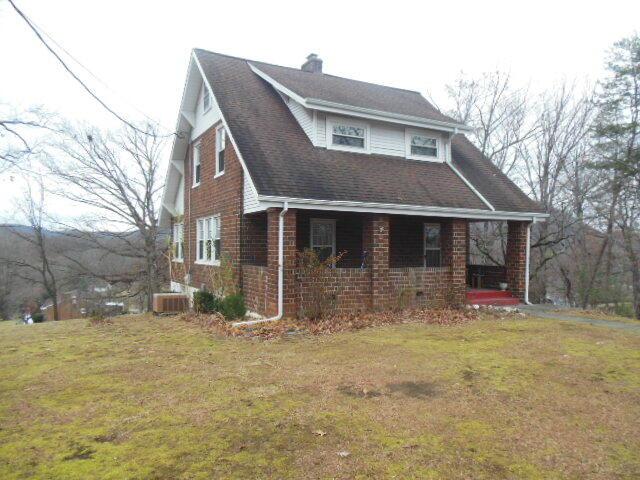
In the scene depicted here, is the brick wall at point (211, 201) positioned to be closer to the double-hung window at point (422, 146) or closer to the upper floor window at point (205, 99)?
the upper floor window at point (205, 99)

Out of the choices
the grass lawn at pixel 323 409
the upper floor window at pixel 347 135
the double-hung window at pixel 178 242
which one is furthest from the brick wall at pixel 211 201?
the grass lawn at pixel 323 409

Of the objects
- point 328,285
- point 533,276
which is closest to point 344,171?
point 328,285

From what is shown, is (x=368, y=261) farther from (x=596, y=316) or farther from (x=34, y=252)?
(x=34, y=252)

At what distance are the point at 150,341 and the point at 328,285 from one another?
4235mm

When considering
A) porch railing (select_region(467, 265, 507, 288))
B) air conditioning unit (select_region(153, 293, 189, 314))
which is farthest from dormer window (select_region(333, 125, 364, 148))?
air conditioning unit (select_region(153, 293, 189, 314))

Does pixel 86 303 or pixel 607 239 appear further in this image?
pixel 86 303

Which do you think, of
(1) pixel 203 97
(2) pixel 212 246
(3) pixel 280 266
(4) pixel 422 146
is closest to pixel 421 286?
(3) pixel 280 266

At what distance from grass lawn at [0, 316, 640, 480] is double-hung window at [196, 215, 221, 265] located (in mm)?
5824

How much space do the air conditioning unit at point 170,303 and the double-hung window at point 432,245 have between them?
806cm

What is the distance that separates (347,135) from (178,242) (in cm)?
965

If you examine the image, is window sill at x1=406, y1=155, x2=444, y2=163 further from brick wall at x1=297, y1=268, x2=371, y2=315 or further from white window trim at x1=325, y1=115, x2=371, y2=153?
brick wall at x1=297, y1=268, x2=371, y2=315

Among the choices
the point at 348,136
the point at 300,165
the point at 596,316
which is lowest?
the point at 596,316

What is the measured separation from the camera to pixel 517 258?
A: 561 inches

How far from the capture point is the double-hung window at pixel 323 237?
13508mm
